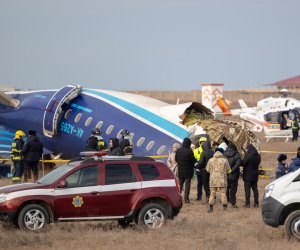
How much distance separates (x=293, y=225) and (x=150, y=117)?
14.0 m

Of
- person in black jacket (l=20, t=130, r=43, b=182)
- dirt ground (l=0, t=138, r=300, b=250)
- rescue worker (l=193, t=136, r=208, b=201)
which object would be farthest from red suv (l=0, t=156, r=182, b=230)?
person in black jacket (l=20, t=130, r=43, b=182)

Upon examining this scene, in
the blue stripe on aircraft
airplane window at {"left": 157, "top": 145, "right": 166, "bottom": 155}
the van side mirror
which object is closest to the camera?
the van side mirror

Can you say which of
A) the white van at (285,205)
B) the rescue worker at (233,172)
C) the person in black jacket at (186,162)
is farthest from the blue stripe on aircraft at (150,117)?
the white van at (285,205)

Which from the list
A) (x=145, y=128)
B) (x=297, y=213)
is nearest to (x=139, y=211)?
(x=297, y=213)

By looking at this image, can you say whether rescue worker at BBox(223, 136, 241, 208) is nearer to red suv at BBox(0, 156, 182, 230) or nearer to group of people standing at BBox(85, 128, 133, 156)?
group of people standing at BBox(85, 128, 133, 156)

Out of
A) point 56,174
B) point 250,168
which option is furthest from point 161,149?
point 56,174

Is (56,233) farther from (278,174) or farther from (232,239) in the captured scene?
(278,174)

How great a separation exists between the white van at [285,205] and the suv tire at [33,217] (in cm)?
447

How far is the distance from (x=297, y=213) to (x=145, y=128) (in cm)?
1364

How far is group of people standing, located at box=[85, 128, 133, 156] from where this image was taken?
25.3 m

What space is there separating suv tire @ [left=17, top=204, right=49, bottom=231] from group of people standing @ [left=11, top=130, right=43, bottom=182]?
8925mm

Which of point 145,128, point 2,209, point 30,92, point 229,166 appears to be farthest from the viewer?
point 30,92

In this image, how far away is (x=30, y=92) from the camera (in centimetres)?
3300

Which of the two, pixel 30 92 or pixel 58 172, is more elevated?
pixel 30 92
